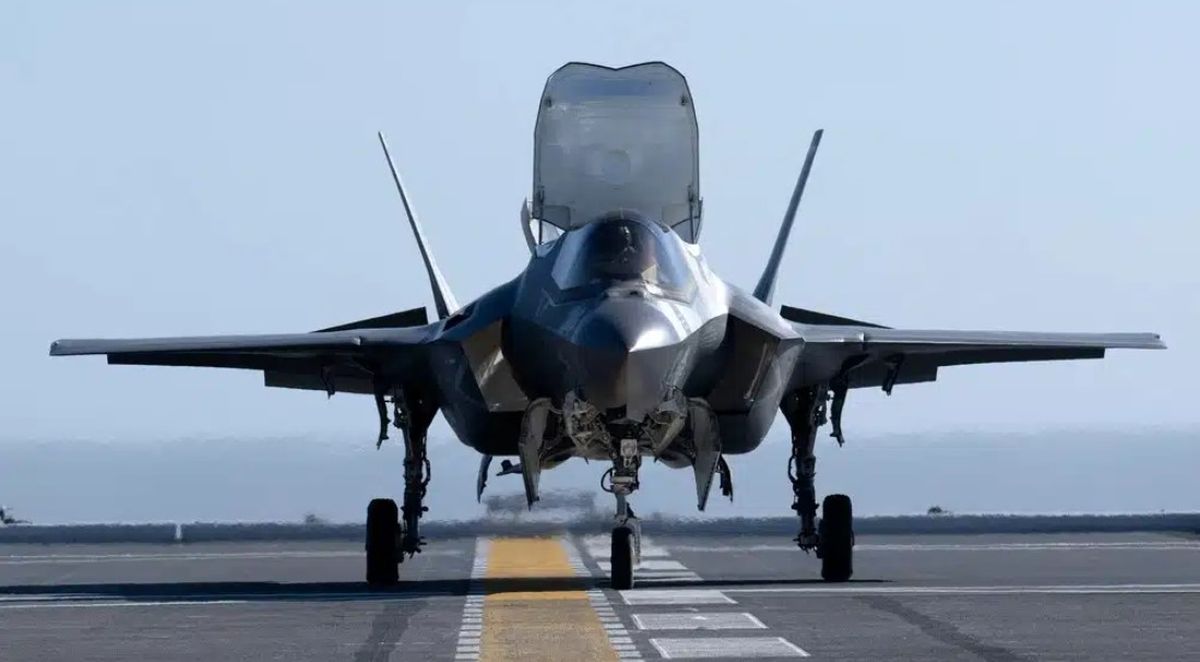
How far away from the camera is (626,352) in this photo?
53.5ft

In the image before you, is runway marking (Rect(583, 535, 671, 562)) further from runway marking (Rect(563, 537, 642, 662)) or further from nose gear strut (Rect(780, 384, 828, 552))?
runway marking (Rect(563, 537, 642, 662))

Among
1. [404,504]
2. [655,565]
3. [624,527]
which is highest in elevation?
[404,504]

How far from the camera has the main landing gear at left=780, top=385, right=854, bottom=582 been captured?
20.1 metres

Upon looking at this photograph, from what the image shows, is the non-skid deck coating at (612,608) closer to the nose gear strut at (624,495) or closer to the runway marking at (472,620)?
the runway marking at (472,620)

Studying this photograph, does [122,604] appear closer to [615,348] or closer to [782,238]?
[615,348]

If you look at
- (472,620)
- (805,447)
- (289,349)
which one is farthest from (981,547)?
(472,620)

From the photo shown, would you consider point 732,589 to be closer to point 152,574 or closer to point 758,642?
point 758,642

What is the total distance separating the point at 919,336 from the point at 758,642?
7.62m

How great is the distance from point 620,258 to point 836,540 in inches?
169

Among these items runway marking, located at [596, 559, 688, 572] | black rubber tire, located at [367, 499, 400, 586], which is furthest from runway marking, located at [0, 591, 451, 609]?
runway marking, located at [596, 559, 688, 572]

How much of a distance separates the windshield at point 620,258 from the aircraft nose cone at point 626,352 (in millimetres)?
304

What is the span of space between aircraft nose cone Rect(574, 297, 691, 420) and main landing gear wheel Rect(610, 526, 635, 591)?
1.51 meters

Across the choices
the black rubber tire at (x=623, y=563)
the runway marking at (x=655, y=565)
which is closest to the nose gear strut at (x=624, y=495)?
the black rubber tire at (x=623, y=563)

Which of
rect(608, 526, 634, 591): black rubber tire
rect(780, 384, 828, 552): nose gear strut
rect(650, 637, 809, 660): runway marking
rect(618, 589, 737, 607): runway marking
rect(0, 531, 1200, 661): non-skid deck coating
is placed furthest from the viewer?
rect(780, 384, 828, 552): nose gear strut
